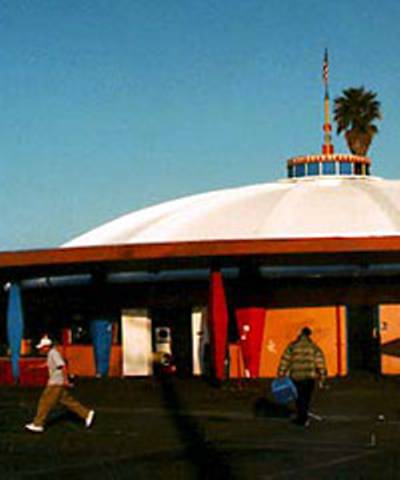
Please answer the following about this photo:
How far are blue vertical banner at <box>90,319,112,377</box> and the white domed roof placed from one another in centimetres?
257

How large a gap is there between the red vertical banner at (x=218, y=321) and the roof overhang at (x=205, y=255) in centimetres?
59

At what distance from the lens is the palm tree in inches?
2901

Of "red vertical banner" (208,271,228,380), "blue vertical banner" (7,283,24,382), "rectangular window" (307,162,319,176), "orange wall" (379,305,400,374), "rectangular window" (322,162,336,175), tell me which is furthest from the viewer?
"rectangular window" (307,162,319,176)

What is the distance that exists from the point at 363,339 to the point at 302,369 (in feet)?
42.6

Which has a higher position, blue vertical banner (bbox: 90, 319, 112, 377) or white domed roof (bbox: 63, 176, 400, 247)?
white domed roof (bbox: 63, 176, 400, 247)

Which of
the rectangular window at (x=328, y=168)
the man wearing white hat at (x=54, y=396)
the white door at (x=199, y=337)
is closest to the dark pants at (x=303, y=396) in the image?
the man wearing white hat at (x=54, y=396)

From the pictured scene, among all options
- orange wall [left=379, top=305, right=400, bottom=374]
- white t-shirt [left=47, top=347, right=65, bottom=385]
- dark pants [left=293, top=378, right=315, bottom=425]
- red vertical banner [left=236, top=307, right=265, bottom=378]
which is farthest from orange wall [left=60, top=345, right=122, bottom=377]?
dark pants [left=293, top=378, right=315, bottom=425]

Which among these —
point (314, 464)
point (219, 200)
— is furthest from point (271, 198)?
point (314, 464)

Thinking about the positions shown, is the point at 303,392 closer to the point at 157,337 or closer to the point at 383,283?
the point at 383,283

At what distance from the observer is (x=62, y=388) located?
16906 mm

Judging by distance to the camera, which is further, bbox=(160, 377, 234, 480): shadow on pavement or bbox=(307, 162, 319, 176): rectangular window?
bbox=(307, 162, 319, 176): rectangular window

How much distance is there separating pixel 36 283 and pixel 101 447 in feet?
64.1

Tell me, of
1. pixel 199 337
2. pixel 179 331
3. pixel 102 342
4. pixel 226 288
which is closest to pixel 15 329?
pixel 102 342

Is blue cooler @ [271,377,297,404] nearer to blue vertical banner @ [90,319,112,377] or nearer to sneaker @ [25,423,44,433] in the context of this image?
sneaker @ [25,423,44,433]
